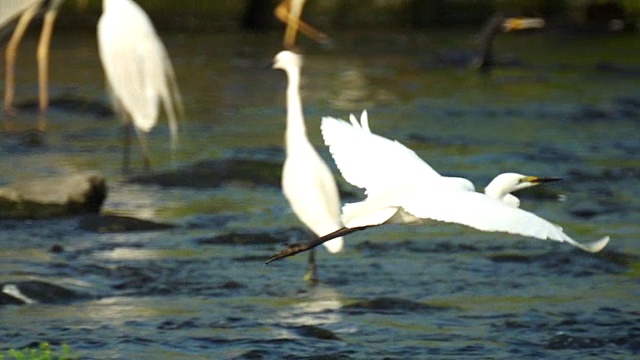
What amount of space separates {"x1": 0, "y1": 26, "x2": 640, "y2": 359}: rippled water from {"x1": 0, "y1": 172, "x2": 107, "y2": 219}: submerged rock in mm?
92

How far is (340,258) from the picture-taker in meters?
8.02

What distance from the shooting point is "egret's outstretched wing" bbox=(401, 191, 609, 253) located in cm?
469

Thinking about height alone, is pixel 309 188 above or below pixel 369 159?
below

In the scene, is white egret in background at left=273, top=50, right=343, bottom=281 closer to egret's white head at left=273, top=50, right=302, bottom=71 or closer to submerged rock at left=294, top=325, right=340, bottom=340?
egret's white head at left=273, top=50, right=302, bottom=71

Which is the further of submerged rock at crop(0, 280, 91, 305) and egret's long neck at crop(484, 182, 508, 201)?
submerged rock at crop(0, 280, 91, 305)

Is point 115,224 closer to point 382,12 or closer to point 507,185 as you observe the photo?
point 507,185

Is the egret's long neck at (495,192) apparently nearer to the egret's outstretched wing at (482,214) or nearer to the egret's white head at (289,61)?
the egret's outstretched wing at (482,214)

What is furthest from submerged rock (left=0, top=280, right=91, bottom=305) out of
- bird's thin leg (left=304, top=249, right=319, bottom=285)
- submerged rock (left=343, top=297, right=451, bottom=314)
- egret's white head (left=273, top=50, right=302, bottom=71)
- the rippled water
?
egret's white head (left=273, top=50, right=302, bottom=71)

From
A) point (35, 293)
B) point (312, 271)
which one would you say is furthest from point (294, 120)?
point (35, 293)

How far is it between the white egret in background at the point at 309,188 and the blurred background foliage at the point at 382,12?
14.7m

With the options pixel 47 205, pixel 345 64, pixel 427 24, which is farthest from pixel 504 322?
pixel 427 24

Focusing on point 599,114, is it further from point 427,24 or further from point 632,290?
point 427,24

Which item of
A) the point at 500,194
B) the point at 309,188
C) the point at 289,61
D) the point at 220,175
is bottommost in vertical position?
the point at 220,175

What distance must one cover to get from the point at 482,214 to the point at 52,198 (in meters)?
4.22
